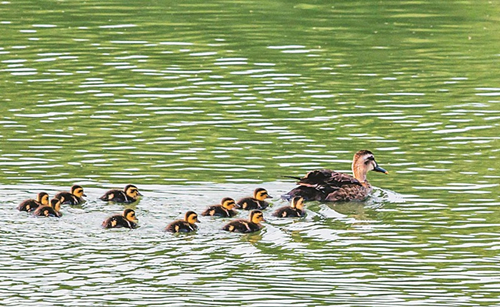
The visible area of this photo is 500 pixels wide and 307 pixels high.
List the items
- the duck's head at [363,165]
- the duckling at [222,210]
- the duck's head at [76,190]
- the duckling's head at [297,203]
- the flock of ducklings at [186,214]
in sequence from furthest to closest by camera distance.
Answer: the duck's head at [363,165]
the duck's head at [76,190]
the duckling's head at [297,203]
the duckling at [222,210]
the flock of ducklings at [186,214]

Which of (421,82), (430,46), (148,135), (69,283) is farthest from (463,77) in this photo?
(69,283)

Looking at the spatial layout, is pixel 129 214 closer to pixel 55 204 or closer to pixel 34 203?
pixel 55 204

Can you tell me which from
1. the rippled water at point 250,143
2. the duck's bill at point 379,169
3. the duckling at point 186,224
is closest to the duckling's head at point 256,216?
the rippled water at point 250,143

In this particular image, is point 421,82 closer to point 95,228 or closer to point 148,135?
point 148,135

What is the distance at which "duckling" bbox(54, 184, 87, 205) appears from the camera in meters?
13.1

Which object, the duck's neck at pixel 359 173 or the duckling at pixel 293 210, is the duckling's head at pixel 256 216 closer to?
the duckling at pixel 293 210

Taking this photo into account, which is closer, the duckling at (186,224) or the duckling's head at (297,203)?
the duckling at (186,224)

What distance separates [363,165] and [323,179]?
86 centimetres

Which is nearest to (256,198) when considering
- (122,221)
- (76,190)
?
(122,221)

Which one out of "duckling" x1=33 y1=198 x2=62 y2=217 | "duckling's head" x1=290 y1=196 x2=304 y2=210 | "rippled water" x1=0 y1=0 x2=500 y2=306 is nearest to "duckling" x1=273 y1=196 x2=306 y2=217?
"duckling's head" x1=290 y1=196 x2=304 y2=210

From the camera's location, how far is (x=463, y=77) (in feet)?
66.2

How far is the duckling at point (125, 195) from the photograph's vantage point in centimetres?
1333

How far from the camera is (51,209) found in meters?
12.7

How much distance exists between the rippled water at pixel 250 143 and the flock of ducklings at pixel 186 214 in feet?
0.33
